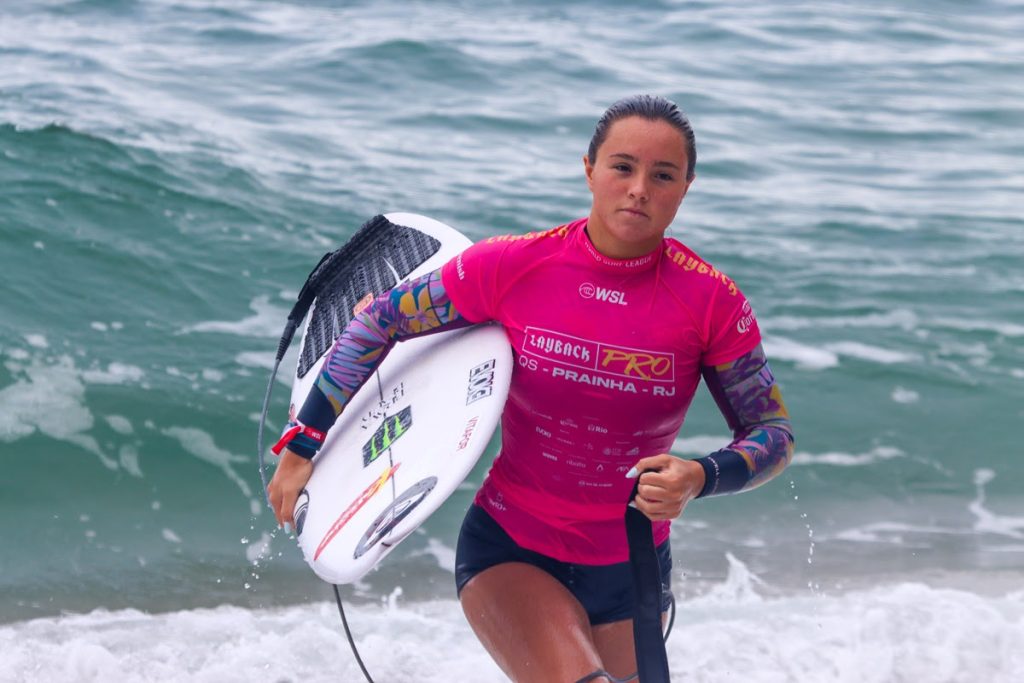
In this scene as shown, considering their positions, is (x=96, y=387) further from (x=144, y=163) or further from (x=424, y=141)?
(x=424, y=141)

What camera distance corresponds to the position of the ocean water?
5.16 meters

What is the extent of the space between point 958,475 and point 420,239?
418 centimetres

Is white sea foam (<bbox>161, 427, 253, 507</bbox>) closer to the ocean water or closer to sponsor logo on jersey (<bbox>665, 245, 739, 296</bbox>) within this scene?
the ocean water

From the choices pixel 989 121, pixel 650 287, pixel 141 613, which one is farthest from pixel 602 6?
pixel 650 287

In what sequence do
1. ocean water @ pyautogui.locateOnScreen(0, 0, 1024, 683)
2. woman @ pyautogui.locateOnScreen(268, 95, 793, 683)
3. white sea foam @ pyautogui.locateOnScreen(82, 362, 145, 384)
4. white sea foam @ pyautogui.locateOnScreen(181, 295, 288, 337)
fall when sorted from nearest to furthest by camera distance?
woman @ pyautogui.locateOnScreen(268, 95, 793, 683) < ocean water @ pyautogui.locateOnScreen(0, 0, 1024, 683) < white sea foam @ pyautogui.locateOnScreen(82, 362, 145, 384) < white sea foam @ pyautogui.locateOnScreen(181, 295, 288, 337)

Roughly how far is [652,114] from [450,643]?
9.25ft

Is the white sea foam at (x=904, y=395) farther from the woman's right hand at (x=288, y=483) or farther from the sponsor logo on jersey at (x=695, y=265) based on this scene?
the woman's right hand at (x=288, y=483)

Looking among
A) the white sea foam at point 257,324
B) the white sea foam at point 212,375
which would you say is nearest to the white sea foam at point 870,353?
the white sea foam at point 257,324

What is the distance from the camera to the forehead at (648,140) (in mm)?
2742

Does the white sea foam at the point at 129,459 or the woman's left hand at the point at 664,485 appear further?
the white sea foam at the point at 129,459

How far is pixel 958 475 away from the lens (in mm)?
6879

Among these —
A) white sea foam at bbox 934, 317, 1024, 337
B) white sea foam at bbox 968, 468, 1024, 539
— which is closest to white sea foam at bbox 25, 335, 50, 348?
white sea foam at bbox 968, 468, 1024, 539

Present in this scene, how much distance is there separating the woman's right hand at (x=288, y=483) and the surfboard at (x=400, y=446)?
Answer: 2 cm

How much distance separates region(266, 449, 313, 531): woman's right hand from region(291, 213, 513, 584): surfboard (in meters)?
0.02
